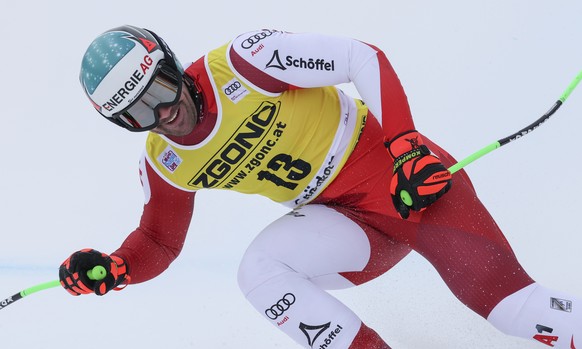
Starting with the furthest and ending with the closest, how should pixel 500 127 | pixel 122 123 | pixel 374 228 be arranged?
pixel 500 127, pixel 374 228, pixel 122 123

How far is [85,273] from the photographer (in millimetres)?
3154

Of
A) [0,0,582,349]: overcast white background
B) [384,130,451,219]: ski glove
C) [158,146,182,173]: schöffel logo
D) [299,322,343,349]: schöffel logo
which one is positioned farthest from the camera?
[0,0,582,349]: overcast white background

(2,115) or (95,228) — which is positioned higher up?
(2,115)

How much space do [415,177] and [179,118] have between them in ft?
2.84

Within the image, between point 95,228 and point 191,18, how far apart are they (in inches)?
54.8

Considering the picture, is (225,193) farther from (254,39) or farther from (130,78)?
(130,78)

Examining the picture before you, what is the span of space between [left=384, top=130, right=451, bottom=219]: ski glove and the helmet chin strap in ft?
2.35

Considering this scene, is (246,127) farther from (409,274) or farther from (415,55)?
(415,55)

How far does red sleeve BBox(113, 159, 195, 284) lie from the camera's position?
11.0ft

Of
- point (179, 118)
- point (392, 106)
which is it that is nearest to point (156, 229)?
point (179, 118)

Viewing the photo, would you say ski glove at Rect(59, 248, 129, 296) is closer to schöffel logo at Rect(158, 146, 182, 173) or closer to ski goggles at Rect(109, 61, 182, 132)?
schöffel logo at Rect(158, 146, 182, 173)

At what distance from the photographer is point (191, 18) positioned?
528 centimetres

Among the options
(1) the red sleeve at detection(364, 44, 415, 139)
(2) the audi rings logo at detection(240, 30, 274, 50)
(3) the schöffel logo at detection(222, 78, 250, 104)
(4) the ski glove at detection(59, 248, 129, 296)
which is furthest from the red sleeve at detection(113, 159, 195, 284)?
(1) the red sleeve at detection(364, 44, 415, 139)

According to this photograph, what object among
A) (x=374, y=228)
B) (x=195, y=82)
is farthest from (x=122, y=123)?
(x=374, y=228)
